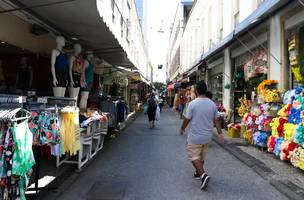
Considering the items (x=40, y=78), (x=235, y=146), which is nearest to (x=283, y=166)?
(x=235, y=146)

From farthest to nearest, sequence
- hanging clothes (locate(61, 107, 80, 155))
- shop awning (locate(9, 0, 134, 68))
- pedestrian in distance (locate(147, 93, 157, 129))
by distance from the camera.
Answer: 1. pedestrian in distance (locate(147, 93, 157, 129))
2. shop awning (locate(9, 0, 134, 68))
3. hanging clothes (locate(61, 107, 80, 155))

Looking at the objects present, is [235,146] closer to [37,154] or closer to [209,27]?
[37,154]

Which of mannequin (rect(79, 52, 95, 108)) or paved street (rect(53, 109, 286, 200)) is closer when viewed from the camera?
paved street (rect(53, 109, 286, 200))

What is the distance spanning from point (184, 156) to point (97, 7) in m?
4.50

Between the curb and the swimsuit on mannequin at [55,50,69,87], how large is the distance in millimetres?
4412

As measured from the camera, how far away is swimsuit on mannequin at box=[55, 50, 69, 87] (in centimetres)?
789

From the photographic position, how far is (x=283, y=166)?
7965mm

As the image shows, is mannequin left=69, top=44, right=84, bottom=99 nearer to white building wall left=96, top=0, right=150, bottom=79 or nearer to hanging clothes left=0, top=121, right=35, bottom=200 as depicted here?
white building wall left=96, top=0, right=150, bottom=79

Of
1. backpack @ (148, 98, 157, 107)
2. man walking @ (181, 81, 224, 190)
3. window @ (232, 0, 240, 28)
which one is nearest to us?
man walking @ (181, 81, 224, 190)

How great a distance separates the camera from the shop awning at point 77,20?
6.66 metres

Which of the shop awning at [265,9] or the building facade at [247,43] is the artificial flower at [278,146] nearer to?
the building facade at [247,43]

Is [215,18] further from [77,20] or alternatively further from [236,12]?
[77,20]

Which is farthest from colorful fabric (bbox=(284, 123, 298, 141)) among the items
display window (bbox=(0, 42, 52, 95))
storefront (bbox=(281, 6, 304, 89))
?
display window (bbox=(0, 42, 52, 95))

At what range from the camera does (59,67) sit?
312 inches
